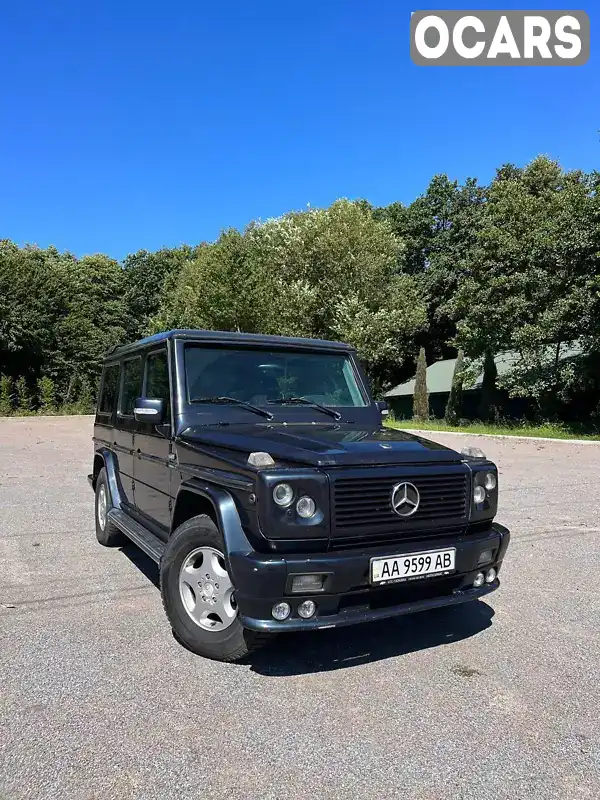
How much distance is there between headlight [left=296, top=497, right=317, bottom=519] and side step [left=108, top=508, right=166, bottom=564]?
1285 mm

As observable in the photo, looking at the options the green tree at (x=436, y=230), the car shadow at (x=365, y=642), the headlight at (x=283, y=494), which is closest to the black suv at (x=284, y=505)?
the headlight at (x=283, y=494)

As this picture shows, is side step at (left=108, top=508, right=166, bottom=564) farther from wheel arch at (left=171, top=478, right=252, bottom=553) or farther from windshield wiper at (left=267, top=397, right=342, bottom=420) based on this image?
windshield wiper at (left=267, top=397, right=342, bottom=420)

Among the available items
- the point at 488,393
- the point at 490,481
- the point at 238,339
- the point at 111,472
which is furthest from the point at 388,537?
the point at 488,393

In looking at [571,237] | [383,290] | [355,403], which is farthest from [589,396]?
[355,403]

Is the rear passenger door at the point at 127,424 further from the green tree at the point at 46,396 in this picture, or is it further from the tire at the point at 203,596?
the green tree at the point at 46,396

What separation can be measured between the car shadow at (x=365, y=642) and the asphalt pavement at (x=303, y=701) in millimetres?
15

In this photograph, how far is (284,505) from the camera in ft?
10.0

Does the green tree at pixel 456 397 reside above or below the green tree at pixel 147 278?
below

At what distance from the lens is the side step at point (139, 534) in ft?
13.4

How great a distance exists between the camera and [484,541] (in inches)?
141

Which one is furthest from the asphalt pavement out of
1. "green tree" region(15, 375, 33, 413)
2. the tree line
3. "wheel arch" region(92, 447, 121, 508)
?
"green tree" region(15, 375, 33, 413)

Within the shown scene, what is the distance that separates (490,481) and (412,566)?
0.83 metres

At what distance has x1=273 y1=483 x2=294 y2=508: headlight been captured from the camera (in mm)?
3057

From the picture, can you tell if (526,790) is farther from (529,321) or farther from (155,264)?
(155,264)
